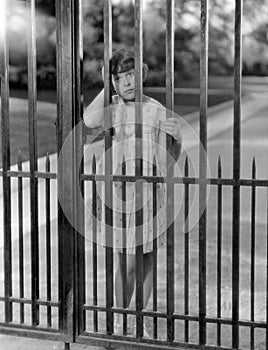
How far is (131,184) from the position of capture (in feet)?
11.8

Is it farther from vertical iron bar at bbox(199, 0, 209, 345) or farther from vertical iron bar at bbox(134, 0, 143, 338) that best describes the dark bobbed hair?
vertical iron bar at bbox(199, 0, 209, 345)

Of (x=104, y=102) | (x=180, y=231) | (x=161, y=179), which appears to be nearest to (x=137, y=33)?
(x=104, y=102)

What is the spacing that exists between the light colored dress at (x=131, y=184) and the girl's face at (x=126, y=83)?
0.13 ft

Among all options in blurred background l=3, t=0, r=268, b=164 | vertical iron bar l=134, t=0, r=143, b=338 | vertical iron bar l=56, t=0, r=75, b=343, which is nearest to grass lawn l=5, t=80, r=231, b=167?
blurred background l=3, t=0, r=268, b=164

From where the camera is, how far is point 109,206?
11.1 feet

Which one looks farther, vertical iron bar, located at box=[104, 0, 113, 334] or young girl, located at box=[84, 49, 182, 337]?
young girl, located at box=[84, 49, 182, 337]

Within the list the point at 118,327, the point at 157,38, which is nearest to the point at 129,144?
the point at 118,327

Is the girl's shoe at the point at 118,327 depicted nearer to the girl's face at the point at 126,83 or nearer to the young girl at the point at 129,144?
the young girl at the point at 129,144

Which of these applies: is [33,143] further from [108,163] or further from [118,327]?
[118,327]

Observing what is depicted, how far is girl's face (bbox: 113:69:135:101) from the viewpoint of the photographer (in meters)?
3.54

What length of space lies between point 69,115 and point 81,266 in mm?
754

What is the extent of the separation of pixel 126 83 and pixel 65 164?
54 centimetres

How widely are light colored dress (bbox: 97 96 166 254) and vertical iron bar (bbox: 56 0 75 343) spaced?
191mm

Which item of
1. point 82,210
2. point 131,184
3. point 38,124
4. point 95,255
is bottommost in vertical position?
point 95,255
